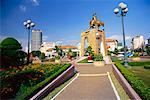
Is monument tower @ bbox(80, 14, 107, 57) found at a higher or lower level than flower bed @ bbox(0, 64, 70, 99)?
higher

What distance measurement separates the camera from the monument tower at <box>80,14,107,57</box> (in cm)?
4504

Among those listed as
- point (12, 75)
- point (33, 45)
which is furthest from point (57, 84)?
point (33, 45)

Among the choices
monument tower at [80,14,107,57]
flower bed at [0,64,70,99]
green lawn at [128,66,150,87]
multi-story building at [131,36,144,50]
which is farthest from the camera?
multi-story building at [131,36,144,50]

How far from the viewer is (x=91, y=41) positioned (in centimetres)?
4559

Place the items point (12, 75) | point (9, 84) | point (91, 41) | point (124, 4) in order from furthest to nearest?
point (91, 41)
point (124, 4)
point (12, 75)
point (9, 84)

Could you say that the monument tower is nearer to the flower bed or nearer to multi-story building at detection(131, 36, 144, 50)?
the flower bed

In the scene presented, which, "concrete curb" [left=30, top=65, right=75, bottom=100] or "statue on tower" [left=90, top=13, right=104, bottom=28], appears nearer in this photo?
"concrete curb" [left=30, top=65, right=75, bottom=100]

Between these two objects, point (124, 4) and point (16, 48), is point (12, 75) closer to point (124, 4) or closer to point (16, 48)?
point (124, 4)

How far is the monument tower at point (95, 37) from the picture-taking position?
148 feet

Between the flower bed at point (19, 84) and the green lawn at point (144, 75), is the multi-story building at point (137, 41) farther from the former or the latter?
the flower bed at point (19, 84)

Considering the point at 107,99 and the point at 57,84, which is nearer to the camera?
the point at 107,99

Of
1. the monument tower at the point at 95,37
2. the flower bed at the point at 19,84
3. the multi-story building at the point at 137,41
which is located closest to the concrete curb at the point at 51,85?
the flower bed at the point at 19,84

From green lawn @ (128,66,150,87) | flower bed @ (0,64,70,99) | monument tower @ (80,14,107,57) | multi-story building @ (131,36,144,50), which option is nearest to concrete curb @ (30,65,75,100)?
flower bed @ (0,64,70,99)

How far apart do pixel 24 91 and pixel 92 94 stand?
3.33 metres
